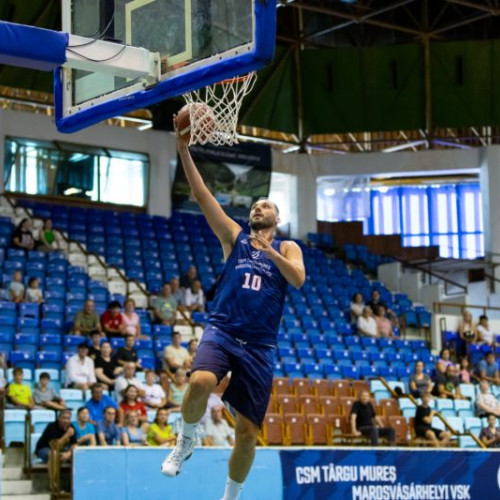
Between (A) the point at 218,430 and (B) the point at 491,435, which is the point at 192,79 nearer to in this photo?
(A) the point at 218,430

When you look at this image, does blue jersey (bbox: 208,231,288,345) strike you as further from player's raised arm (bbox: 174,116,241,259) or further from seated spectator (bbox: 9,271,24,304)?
seated spectator (bbox: 9,271,24,304)

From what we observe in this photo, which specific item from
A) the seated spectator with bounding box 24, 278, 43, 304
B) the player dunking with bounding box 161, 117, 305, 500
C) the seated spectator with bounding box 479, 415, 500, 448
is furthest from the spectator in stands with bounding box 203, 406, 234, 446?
the player dunking with bounding box 161, 117, 305, 500

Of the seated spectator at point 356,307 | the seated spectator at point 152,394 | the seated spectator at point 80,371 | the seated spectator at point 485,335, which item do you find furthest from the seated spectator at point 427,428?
the seated spectator at point 485,335

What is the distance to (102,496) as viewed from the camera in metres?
12.0

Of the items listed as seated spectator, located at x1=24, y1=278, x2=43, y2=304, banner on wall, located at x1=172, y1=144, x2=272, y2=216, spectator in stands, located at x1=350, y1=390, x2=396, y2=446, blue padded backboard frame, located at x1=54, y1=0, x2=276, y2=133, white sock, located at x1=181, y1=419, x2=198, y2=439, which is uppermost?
banner on wall, located at x1=172, y1=144, x2=272, y2=216

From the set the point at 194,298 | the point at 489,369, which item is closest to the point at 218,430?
the point at 194,298

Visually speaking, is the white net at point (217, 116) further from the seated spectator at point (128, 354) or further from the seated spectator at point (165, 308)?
the seated spectator at point (165, 308)

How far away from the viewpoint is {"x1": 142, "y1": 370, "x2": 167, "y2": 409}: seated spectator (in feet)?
51.3

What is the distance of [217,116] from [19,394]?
7925 mm

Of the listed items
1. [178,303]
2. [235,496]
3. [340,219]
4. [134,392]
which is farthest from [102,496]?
[340,219]

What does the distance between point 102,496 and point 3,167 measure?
14.7 meters

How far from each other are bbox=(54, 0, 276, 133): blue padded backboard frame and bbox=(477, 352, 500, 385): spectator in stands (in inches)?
603

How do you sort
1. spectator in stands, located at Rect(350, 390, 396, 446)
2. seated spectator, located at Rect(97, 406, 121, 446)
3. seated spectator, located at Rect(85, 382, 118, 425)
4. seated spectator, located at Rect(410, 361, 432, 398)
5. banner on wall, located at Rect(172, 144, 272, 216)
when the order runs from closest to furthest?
seated spectator, located at Rect(97, 406, 121, 446)
seated spectator, located at Rect(85, 382, 118, 425)
spectator in stands, located at Rect(350, 390, 396, 446)
seated spectator, located at Rect(410, 361, 432, 398)
banner on wall, located at Rect(172, 144, 272, 216)

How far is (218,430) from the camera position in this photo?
15.3 metres
